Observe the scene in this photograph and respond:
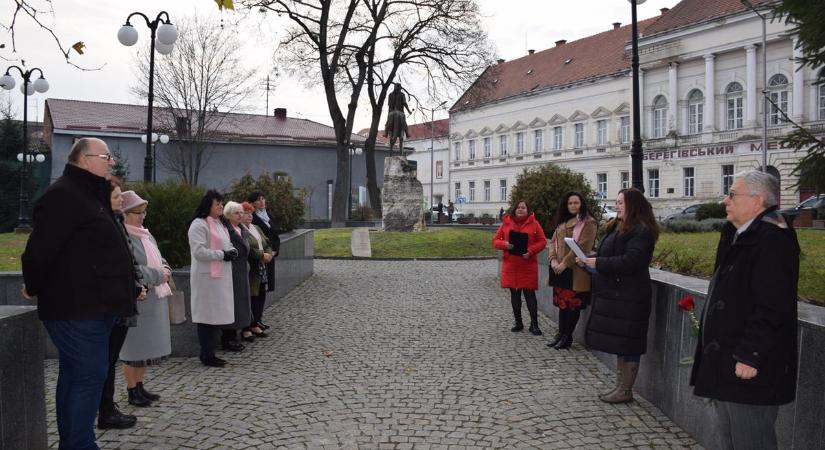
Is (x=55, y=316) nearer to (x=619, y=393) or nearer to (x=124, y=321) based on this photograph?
(x=124, y=321)

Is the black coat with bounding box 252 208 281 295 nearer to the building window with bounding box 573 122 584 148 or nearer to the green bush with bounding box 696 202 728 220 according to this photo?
the green bush with bounding box 696 202 728 220

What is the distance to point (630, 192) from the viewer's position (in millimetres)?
6086

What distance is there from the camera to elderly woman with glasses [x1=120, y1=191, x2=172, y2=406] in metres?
5.71

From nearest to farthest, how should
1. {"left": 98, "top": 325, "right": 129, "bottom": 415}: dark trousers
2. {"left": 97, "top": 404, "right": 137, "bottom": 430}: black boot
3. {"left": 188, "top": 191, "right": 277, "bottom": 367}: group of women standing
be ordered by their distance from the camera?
1. {"left": 98, "top": 325, "right": 129, "bottom": 415}: dark trousers
2. {"left": 97, "top": 404, "right": 137, "bottom": 430}: black boot
3. {"left": 188, "top": 191, "right": 277, "bottom": 367}: group of women standing

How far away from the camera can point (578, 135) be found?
5934 cm

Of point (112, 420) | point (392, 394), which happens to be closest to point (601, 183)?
point (392, 394)

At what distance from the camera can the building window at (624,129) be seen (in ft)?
179

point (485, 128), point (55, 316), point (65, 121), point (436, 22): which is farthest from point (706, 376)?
point (485, 128)

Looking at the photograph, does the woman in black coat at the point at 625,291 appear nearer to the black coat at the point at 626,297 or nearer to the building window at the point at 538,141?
the black coat at the point at 626,297

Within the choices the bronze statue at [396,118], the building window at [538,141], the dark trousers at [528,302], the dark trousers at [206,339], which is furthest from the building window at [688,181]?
Result: the dark trousers at [206,339]

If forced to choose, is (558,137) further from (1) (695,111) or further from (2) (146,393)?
(2) (146,393)

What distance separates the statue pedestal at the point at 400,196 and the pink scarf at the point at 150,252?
2002cm

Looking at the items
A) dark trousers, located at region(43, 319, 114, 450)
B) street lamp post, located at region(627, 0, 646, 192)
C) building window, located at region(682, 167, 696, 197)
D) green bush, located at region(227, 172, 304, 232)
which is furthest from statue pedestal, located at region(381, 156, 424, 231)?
building window, located at region(682, 167, 696, 197)

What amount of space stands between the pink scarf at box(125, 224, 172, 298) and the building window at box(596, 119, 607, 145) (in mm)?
54247
